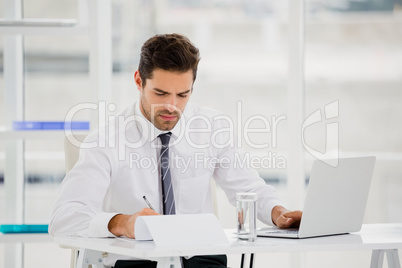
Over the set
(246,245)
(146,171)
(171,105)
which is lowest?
(246,245)

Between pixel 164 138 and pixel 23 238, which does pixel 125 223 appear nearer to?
pixel 164 138

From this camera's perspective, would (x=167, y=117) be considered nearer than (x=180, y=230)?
No

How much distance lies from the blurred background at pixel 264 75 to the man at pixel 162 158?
1182mm

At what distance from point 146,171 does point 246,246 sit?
64 cm

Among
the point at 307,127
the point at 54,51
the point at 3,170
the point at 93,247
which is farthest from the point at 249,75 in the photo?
the point at 93,247

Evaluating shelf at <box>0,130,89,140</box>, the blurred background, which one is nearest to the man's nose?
shelf at <box>0,130,89,140</box>

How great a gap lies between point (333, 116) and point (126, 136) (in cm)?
172

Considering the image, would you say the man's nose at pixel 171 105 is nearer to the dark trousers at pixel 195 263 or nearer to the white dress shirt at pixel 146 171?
the white dress shirt at pixel 146 171

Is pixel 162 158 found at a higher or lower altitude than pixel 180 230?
A: higher

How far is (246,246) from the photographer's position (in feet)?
5.42

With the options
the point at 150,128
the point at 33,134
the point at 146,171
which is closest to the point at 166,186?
the point at 146,171

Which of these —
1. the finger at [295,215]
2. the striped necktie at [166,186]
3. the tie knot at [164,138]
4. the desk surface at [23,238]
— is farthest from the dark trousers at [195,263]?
the desk surface at [23,238]

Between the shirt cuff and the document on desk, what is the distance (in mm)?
122

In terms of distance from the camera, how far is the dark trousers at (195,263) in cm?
201
